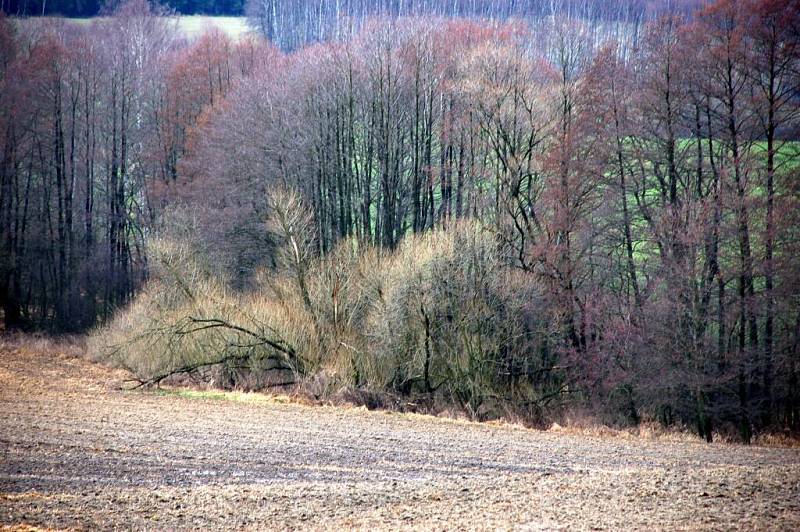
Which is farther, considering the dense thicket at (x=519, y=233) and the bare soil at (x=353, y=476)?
the dense thicket at (x=519, y=233)

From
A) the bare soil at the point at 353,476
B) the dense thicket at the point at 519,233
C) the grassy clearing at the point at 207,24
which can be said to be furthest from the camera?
the grassy clearing at the point at 207,24

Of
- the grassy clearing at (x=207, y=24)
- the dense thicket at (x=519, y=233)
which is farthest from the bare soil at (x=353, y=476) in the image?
the grassy clearing at (x=207, y=24)

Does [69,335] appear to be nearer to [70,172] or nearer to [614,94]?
[70,172]

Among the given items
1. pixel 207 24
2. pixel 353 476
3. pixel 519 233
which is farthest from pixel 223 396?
pixel 207 24

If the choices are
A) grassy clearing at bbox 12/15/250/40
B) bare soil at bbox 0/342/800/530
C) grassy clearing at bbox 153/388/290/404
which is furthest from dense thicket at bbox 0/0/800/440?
grassy clearing at bbox 12/15/250/40

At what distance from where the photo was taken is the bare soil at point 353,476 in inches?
403

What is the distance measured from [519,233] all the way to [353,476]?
23.5 m

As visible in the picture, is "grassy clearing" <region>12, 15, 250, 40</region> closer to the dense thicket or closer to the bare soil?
the dense thicket

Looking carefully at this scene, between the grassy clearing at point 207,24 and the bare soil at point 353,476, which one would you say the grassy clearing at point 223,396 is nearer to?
the bare soil at point 353,476

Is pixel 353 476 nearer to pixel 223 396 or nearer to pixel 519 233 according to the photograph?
pixel 223 396

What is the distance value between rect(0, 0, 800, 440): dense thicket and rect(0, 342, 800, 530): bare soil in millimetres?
7092

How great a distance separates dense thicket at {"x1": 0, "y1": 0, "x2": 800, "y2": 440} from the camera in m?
29.1

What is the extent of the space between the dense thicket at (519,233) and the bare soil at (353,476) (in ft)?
23.3

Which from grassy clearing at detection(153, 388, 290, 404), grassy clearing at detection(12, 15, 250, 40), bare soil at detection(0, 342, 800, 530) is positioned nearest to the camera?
Result: bare soil at detection(0, 342, 800, 530)
